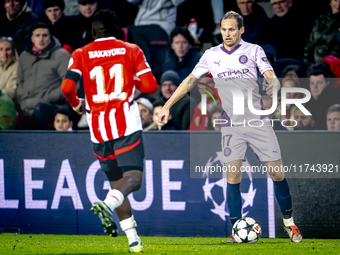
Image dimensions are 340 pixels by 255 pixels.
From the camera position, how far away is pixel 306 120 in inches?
217

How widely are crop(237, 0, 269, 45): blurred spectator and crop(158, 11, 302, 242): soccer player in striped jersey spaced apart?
71.9 inches

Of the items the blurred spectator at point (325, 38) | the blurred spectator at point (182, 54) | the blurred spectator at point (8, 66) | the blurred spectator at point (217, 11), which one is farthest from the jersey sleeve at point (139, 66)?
the blurred spectator at point (8, 66)

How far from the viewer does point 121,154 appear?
3646 mm

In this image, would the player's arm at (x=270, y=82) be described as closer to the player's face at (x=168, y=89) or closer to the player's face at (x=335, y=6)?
the player's face at (x=168, y=89)

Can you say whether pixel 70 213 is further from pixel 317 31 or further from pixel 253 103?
pixel 317 31

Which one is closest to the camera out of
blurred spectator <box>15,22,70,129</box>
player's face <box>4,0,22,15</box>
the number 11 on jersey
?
the number 11 on jersey

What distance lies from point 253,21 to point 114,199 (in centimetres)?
Result: 396

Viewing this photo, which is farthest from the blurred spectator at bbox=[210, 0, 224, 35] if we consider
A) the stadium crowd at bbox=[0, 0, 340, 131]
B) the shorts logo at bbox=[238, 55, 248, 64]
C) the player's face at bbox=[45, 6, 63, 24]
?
the player's face at bbox=[45, 6, 63, 24]

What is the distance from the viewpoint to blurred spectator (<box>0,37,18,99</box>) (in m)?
6.59

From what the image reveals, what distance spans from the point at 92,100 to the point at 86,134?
180 cm

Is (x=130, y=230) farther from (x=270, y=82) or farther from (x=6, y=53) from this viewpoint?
(x=6, y=53)

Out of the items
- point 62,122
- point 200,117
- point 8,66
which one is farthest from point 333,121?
point 8,66

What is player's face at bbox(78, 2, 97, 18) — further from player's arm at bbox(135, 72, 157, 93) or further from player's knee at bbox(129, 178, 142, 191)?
player's knee at bbox(129, 178, 142, 191)

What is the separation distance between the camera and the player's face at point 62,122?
6.12m
